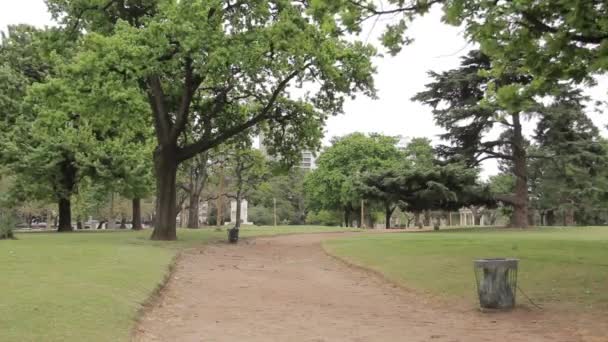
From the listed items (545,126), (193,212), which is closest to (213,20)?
(545,126)

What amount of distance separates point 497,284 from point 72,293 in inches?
303

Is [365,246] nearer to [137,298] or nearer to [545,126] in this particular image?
[137,298]

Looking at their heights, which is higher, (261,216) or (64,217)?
(261,216)

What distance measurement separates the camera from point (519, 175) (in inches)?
1853

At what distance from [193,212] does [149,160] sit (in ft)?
42.8

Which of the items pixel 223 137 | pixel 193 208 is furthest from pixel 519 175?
pixel 193 208

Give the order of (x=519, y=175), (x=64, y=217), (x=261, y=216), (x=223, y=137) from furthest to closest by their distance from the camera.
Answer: (x=261, y=216), (x=519, y=175), (x=64, y=217), (x=223, y=137)

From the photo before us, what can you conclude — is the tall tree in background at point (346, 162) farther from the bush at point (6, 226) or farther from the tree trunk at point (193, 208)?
the bush at point (6, 226)

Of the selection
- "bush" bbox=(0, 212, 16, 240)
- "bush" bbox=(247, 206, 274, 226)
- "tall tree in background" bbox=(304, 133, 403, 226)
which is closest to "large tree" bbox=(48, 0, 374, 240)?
"bush" bbox=(0, 212, 16, 240)

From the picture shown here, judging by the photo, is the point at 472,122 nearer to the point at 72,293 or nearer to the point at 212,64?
the point at 212,64

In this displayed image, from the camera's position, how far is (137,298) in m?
11.5

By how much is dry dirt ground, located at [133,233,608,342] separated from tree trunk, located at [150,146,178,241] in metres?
11.1

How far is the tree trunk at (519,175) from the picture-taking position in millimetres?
46656

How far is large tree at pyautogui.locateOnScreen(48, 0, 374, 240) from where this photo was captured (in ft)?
78.8
